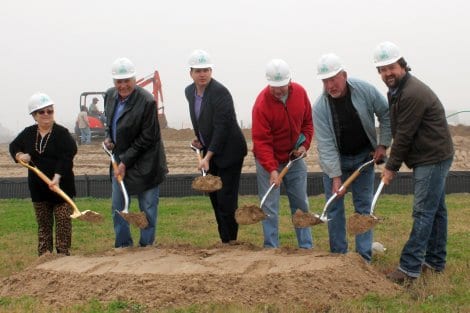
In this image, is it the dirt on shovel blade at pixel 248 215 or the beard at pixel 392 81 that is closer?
the beard at pixel 392 81

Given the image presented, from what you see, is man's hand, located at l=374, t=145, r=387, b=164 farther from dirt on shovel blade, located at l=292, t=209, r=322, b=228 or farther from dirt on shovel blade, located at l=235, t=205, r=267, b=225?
dirt on shovel blade, located at l=235, t=205, r=267, b=225

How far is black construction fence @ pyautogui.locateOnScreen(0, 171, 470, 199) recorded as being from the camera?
38.4 feet

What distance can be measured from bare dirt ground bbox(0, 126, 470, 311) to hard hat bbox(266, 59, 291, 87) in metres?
1.48

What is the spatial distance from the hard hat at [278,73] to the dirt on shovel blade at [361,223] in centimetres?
134

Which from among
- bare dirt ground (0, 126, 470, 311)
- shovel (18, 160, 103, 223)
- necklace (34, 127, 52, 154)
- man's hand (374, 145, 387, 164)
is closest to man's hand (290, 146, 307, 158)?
man's hand (374, 145, 387, 164)

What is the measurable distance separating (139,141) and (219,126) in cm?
76

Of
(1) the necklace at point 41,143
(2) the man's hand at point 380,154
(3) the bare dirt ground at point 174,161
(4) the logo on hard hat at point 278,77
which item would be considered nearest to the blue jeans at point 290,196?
(2) the man's hand at point 380,154

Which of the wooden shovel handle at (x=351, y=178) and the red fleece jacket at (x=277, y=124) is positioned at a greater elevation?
the red fleece jacket at (x=277, y=124)

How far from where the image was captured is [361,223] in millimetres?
5285

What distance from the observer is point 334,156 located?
18.7ft

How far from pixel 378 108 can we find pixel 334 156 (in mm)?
565

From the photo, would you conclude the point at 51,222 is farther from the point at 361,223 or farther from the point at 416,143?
the point at 416,143

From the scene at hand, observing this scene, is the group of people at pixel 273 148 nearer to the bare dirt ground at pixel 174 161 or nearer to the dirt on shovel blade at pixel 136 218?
the dirt on shovel blade at pixel 136 218

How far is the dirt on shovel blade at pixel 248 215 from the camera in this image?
233 inches
